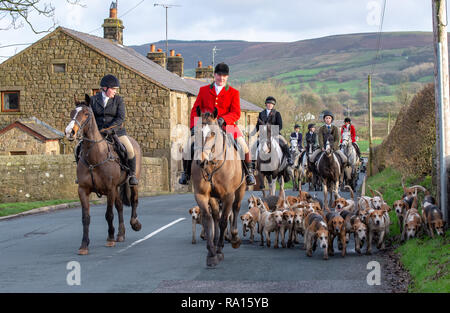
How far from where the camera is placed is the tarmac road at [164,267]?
8.73 meters

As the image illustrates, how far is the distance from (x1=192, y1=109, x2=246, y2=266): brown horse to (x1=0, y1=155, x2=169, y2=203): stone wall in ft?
63.9

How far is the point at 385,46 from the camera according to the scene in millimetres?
199375

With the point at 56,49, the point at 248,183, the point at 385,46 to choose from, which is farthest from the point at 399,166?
the point at 385,46

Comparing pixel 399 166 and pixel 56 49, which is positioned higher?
pixel 56 49

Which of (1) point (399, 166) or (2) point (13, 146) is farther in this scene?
(2) point (13, 146)

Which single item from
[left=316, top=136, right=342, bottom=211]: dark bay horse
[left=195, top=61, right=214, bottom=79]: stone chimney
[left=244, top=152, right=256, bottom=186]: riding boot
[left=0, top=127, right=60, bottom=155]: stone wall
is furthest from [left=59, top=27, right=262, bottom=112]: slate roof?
[left=244, top=152, right=256, bottom=186]: riding boot

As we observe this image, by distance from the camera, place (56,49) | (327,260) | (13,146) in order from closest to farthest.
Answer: (327,260), (13,146), (56,49)

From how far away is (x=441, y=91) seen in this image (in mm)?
13203

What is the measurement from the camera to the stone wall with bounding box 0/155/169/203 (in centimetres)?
2928

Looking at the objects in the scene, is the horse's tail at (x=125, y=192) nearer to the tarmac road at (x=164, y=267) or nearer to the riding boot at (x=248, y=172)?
the tarmac road at (x=164, y=267)

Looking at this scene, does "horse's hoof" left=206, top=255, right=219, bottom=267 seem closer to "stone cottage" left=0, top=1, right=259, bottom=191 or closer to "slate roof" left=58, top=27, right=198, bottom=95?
"stone cottage" left=0, top=1, right=259, bottom=191

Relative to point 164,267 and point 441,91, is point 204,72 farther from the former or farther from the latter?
point 164,267
